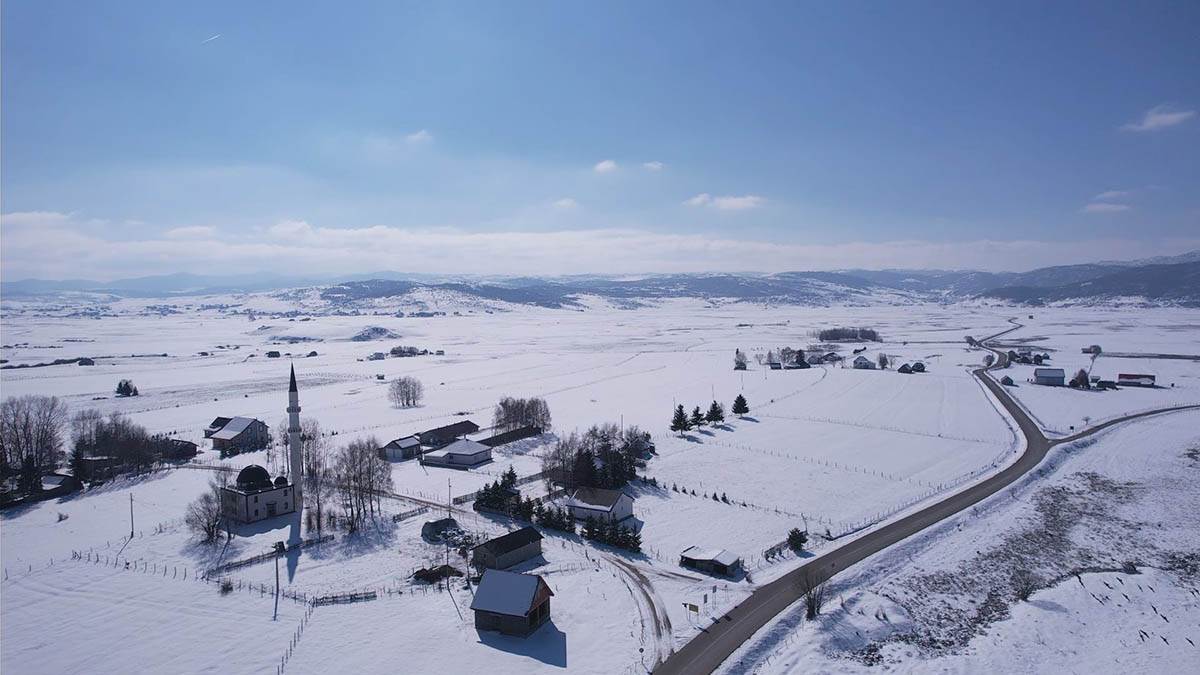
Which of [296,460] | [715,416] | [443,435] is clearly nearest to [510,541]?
[296,460]

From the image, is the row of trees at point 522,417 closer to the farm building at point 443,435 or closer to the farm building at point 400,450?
the farm building at point 443,435

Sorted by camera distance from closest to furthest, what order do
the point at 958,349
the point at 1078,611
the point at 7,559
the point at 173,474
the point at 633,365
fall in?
1. the point at 1078,611
2. the point at 7,559
3. the point at 173,474
4. the point at 633,365
5. the point at 958,349

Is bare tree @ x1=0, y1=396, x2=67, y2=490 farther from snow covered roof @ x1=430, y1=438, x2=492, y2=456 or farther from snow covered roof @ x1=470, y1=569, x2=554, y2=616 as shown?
snow covered roof @ x1=470, y1=569, x2=554, y2=616

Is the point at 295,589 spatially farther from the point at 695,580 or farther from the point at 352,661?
the point at 695,580

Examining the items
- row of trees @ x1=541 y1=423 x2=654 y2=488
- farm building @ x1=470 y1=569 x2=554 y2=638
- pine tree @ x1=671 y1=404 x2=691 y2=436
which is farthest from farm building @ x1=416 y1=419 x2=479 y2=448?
farm building @ x1=470 y1=569 x2=554 y2=638

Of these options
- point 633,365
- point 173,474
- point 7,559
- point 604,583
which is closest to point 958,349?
point 633,365
